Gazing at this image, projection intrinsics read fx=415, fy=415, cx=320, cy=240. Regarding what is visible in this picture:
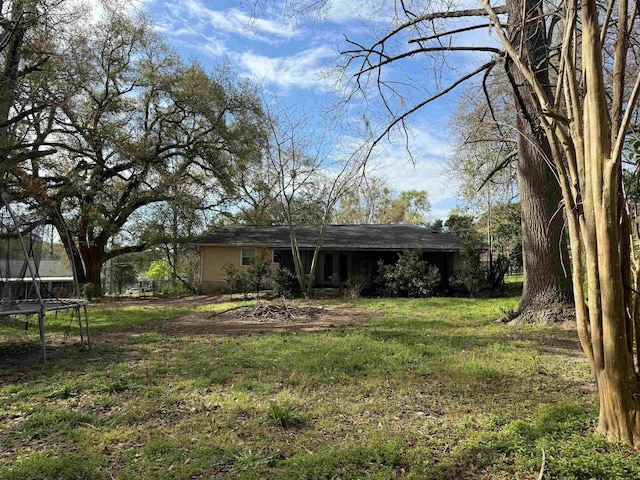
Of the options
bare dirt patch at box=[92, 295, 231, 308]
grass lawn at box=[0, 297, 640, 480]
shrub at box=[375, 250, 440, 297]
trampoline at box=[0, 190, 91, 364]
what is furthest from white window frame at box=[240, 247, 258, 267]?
trampoline at box=[0, 190, 91, 364]

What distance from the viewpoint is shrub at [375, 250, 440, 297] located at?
54.0 ft

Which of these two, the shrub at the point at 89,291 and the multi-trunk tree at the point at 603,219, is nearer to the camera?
the multi-trunk tree at the point at 603,219

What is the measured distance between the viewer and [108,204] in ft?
61.5

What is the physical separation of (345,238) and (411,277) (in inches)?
219

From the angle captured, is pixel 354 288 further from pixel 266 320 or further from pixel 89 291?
pixel 89 291

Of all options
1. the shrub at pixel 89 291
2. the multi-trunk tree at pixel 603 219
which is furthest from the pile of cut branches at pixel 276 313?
the shrub at pixel 89 291

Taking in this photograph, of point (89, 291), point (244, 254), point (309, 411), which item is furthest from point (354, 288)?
point (309, 411)

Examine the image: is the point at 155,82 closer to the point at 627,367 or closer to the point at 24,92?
the point at 24,92

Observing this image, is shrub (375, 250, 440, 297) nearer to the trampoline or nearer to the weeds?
the trampoline

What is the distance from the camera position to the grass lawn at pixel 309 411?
3.07 meters

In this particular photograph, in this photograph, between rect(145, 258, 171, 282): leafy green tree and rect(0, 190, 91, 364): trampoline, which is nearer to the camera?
rect(0, 190, 91, 364): trampoline

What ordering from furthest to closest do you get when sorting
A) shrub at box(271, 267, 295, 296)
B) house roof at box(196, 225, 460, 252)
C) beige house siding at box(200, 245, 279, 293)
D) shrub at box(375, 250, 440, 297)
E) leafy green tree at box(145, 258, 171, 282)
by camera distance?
1. leafy green tree at box(145, 258, 171, 282)
2. beige house siding at box(200, 245, 279, 293)
3. house roof at box(196, 225, 460, 252)
4. shrub at box(271, 267, 295, 296)
5. shrub at box(375, 250, 440, 297)

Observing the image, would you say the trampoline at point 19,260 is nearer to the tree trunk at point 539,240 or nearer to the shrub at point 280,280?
the tree trunk at point 539,240

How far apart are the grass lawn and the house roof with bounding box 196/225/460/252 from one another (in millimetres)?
11946
